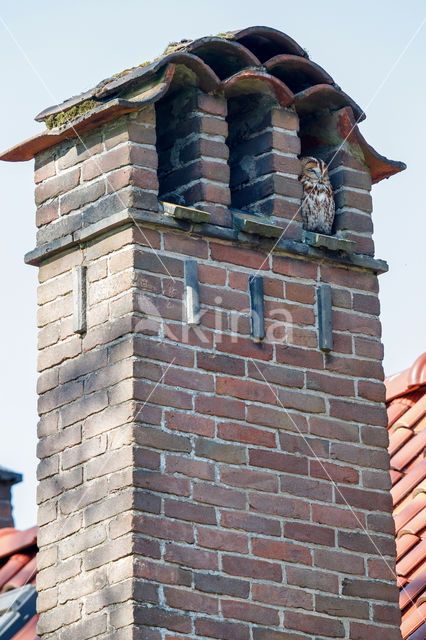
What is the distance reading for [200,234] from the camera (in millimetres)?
6250

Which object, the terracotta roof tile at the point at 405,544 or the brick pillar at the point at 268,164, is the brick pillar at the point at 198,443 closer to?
the brick pillar at the point at 268,164

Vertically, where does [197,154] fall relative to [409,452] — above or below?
above

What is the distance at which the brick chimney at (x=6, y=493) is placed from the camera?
438 inches

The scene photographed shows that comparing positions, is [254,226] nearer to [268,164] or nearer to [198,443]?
[268,164]

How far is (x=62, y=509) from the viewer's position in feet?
20.0

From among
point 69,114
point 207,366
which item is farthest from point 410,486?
point 69,114

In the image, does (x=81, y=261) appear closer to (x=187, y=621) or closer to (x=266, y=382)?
(x=266, y=382)

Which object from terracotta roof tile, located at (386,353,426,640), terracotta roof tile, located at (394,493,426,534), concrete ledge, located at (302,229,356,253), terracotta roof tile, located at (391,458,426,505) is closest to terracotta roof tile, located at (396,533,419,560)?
terracotta roof tile, located at (386,353,426,640)

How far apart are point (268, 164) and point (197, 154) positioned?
1.16 feet

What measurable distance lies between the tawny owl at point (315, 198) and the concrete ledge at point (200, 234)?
7.6 inches

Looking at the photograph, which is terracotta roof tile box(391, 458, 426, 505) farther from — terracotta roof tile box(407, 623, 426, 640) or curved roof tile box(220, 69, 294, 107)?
curved roof tile box(220, 69, 294, 107)

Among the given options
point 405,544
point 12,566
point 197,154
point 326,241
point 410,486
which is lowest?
point 405,544

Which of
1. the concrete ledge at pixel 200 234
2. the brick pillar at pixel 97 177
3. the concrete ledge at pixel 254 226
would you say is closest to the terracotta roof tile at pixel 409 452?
the concrete ledge at pixel 200 234

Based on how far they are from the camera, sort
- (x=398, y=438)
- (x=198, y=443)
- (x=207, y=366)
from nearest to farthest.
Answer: (x=198, y=443), (x=207, y=366), (x=398, y=438)
